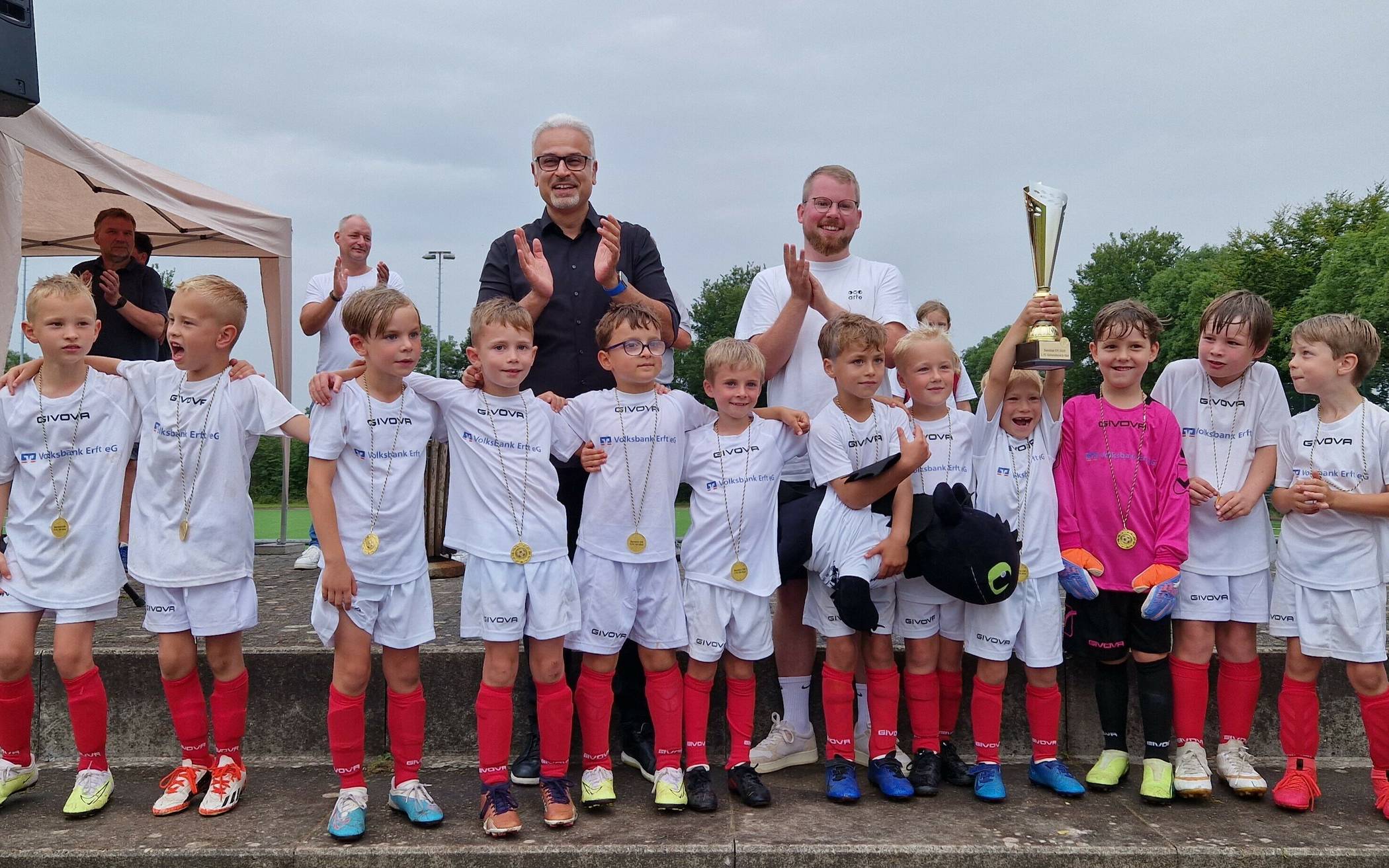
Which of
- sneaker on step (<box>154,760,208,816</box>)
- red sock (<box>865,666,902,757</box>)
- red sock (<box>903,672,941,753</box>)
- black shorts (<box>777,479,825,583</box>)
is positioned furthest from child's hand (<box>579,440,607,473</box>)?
sneaker on step (<box>154,760,208,816</box>)

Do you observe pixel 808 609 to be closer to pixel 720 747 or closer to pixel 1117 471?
pixel 720 747

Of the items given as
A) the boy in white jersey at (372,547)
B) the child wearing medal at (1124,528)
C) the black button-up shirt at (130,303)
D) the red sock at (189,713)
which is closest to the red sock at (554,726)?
the boy in white jersey at (372,547)

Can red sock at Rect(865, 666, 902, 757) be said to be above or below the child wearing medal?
below

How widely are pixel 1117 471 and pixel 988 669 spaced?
0.94m

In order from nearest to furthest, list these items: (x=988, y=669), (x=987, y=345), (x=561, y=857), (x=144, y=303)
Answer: (x=561, y=857)
(x=988, y=669)
(x=144, y=303)
(x=987, y=345)

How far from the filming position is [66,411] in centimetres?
377

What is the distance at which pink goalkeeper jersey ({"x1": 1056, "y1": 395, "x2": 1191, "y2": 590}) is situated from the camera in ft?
12.9

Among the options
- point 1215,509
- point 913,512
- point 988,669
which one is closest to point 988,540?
point 913,512

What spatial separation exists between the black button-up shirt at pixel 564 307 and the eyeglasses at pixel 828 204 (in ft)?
2.66

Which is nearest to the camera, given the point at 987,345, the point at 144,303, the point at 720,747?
the point at 720,747

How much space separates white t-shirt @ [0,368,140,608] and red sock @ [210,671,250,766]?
0.52 meters

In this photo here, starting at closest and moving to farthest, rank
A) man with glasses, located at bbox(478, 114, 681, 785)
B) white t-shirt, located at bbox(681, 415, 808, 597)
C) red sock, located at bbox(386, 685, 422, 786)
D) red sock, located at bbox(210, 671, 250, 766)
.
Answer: red sock, located at bbox(386, 685, 422, 786) < red sock, located at bbox(210, 671, 250, 766) < white t-shirt, located at bbox(681, 415, 808, 597) < man with glasses, located at bbox(478, 114, 681, 785)

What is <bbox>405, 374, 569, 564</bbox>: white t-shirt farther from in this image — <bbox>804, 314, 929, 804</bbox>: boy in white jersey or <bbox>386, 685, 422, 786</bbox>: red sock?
<bbox>804, 314, 929, 804</bbox>: boy in white jersey

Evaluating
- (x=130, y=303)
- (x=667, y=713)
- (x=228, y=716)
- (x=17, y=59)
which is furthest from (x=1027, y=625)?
(x=130, y=303)
